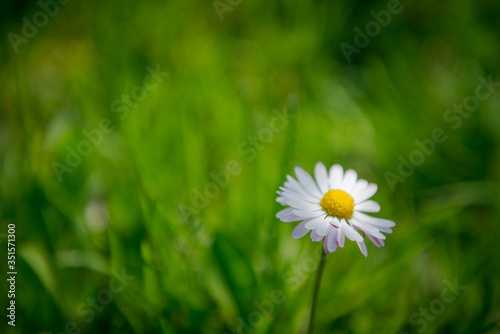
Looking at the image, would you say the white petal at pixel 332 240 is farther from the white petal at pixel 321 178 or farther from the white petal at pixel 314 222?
the white petal at pixel 321 178

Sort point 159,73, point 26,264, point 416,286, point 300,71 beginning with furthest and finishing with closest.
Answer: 1. point 300,71
2. point 159,73
3. point 416,286
4. point 26,264

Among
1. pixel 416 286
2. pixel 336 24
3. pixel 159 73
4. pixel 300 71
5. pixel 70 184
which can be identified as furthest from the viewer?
pixel 336 24

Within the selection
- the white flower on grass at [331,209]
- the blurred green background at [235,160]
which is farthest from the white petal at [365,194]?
the blurred green background at [235,160]

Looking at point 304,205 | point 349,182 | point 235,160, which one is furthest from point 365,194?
point 235,160

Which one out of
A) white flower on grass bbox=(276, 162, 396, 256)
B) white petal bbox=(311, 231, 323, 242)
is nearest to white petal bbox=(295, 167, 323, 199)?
white flower on grass bbox=(276, 162, 396, 256)

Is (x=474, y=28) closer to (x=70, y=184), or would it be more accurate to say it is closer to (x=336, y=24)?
(x=336, y=24)

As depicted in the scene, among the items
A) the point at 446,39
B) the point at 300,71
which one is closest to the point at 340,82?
the point at 300,71

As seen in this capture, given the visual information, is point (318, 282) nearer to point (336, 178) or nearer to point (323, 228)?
point (323, 228)

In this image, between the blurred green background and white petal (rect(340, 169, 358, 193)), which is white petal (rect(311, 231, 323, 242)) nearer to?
white petal (rect(340, 169, 358, 193))
